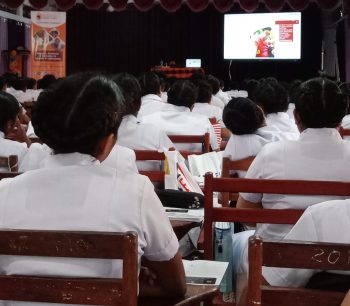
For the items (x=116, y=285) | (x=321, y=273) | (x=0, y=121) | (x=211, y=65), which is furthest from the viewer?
(x=211, y=65)

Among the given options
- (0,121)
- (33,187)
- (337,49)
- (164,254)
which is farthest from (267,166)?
(337,49)

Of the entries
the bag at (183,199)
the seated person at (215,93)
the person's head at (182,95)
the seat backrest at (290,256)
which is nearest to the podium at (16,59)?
the seated person at (215,93)

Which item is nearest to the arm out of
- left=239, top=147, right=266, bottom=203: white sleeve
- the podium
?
left=239, top=147, right=266, bottom=203: white sleeve

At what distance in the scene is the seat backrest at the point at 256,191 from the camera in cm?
218

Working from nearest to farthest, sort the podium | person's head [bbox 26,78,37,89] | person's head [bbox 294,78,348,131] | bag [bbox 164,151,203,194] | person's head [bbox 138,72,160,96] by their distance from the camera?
person's head [bbox 294,78,348,131]
bag [bbox 164,151,203,194]
person's head [bbox 138,72,160,96]
person's head [bbox 26,78,37,89]
the podium

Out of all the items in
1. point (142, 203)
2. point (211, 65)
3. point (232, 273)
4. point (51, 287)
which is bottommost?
point (232, 273)

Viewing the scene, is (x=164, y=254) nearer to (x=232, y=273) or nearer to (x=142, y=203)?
(x=142, y=203)

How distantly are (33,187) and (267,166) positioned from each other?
121 centimetres

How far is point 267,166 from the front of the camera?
2.51m

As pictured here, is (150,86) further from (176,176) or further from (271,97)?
(176,176)

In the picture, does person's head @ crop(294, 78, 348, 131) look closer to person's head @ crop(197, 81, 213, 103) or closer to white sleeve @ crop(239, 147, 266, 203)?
white sleeve @ crop(239, 147, 266, 203)

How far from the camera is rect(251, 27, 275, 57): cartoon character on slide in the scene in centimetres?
1348

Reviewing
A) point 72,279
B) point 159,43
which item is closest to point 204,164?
point 72,279

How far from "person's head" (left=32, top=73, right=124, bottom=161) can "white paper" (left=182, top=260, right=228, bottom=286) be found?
18.1 inches
